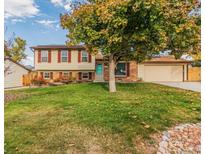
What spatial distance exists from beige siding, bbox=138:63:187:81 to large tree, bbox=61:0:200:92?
1761 centimetres

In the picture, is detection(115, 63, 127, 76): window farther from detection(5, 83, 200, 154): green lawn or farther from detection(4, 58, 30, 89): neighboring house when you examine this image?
detection(5, 83, 200, 154): green lawn

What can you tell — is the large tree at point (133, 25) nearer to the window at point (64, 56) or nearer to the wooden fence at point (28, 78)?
the window at point (64, 56)

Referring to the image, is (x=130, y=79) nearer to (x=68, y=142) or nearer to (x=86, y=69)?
(x=86, y=69)

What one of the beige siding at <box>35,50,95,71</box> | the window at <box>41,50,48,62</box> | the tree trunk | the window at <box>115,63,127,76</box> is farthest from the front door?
the tree trunk

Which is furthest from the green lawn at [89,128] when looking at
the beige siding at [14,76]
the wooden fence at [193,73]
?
the wooden fence at [193,73]

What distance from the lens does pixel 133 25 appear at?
15266 mm

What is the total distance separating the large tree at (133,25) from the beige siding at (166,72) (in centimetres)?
1761

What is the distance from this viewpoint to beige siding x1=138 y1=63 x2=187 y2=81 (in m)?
34.3

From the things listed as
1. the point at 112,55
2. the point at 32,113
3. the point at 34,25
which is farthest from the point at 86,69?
the point at 32,113

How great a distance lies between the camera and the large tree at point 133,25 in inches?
549

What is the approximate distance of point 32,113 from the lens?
32.2 ft

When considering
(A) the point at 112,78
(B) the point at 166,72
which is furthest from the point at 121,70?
(A) the point at 112,78

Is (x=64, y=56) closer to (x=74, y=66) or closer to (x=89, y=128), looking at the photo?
(x=74, y=66)

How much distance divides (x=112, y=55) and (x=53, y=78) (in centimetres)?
1575
